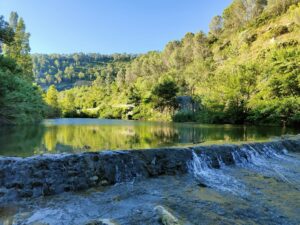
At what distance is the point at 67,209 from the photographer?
555 cm

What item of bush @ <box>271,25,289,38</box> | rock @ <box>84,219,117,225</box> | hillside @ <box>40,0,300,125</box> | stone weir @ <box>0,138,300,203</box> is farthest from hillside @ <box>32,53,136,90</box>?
rock @ <box>84,219,117,225</box>

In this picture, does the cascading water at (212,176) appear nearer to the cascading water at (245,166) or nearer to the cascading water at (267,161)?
the cascading water at (245,166)

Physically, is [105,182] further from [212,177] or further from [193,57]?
[193,57]

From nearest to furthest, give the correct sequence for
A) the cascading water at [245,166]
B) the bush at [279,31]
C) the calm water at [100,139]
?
the cascading water at [245,166] < the calm water at [100,139] < the bush at [279,31]

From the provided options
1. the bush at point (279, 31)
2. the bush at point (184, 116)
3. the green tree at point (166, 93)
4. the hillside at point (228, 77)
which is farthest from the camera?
the green tree at point (166, 93)

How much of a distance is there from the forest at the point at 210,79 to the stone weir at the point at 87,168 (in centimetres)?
1834

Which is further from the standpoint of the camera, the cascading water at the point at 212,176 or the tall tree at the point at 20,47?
the tall tree at the point at 20,47

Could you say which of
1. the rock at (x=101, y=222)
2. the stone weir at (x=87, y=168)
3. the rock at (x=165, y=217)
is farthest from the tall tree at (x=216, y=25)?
the rock at (x=101, y=222)

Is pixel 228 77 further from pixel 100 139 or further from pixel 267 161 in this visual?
pixel 267 161

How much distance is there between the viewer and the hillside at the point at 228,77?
2905 cm

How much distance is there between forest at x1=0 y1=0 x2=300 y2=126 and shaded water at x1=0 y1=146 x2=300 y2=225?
19599 mm

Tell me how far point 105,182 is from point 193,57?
72.2 meters

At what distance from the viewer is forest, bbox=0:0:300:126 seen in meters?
27.5

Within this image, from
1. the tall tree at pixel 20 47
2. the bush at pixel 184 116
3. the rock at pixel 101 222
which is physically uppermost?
the tall tree at pixel 20 47
